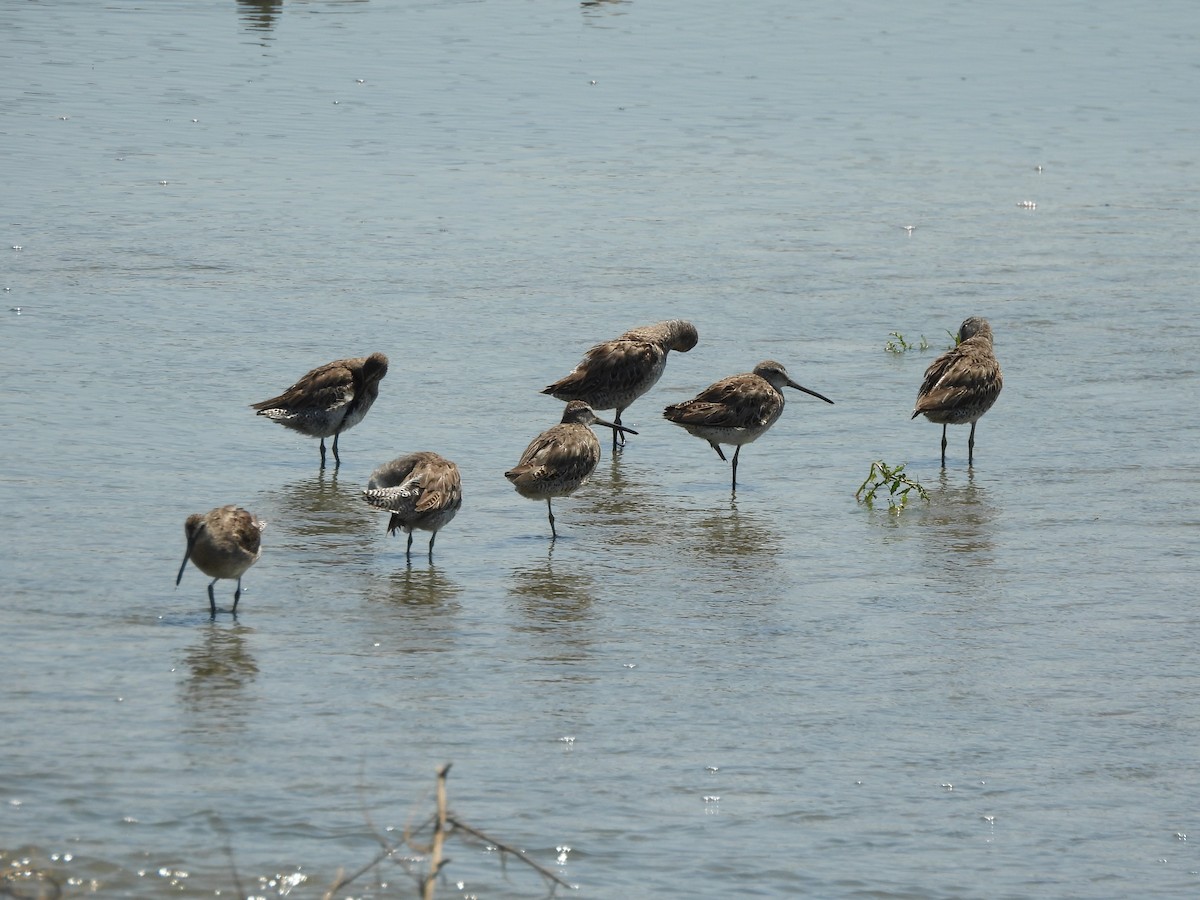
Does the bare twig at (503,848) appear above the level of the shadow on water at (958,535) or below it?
below

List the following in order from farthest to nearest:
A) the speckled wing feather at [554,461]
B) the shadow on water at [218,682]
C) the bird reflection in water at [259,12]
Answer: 1. the bird reflection in water at [259,12]
2. the speckled wing feather at [554,461]
3. the shadow on water at [218,682]

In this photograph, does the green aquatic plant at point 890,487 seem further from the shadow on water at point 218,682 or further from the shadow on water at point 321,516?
the shadow on water at point 218,682

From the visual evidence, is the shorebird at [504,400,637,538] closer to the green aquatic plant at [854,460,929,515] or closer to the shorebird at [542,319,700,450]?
the green aquatic plant at [854,460,929,515]

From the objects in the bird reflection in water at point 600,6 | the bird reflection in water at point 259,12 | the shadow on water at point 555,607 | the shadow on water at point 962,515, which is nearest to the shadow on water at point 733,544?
the shadow on water at point 555,607

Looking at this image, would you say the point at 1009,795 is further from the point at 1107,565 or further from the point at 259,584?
the point at 259,584

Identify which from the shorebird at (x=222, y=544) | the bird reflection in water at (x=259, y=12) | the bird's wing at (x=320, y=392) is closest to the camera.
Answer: the shorebird at (x=222, y=544)

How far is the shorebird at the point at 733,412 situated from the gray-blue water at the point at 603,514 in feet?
1.05

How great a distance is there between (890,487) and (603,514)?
186 centimetres

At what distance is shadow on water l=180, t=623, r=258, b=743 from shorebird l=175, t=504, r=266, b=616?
0.29 metres

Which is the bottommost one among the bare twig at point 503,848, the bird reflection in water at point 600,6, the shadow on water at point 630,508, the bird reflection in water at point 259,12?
the bare twig at point 503,848

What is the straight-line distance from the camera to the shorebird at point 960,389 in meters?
13.2

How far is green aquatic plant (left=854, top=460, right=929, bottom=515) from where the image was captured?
476 inches

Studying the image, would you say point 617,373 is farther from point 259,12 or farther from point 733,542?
point 259,12

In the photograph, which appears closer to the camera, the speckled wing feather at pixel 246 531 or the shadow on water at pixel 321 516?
the speckled wing feather at pixel 246 531
